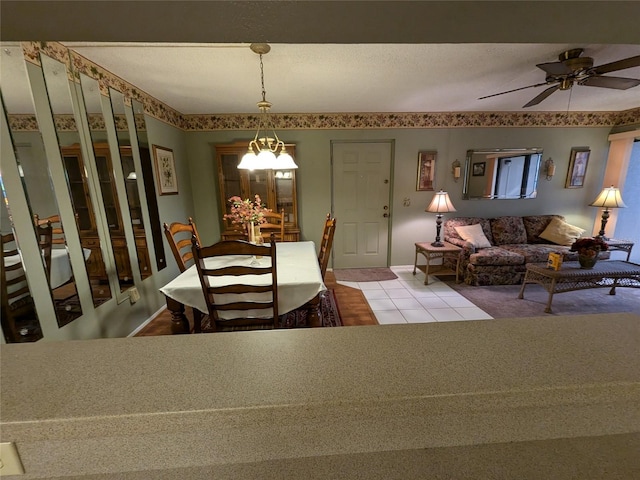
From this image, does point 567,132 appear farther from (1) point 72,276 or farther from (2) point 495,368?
(1) point 72,276

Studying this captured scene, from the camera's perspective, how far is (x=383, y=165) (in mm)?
3992

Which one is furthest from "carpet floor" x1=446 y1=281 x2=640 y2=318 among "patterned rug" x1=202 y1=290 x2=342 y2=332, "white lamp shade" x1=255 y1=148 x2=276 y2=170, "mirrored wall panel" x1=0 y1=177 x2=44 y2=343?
"mirrored wall panel" x1=0 y1=177 x2=44 y2=343

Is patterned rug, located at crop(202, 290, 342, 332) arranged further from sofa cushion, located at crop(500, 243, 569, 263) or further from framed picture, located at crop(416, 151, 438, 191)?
sofa cushion, located at crop(500, 243, 569, 263)

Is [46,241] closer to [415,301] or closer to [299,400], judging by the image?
[299,400]

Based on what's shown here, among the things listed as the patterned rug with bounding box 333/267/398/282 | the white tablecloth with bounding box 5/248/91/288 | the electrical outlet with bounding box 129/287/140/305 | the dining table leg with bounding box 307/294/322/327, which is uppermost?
the white tablecloth with bounding box 5/248/91/288

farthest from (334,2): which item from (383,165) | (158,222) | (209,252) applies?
(383,165)

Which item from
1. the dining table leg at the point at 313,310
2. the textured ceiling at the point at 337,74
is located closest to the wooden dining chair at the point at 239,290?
the dining table leg at the point at 313,310

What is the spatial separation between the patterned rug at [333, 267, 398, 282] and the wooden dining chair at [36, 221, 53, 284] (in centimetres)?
297

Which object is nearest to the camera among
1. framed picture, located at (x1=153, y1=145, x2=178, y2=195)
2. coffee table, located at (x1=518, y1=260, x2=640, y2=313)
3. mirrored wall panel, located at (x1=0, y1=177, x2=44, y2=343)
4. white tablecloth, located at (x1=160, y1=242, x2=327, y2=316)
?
mirrored wall panel, located at (x1=0, y1=177, x2=44, y2=343)

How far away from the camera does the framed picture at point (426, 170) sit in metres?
3.95

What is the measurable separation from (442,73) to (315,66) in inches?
46.0

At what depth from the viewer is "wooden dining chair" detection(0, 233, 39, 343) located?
1438 millimetres

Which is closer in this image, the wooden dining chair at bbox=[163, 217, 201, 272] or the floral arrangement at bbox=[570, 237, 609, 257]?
the wooden dining chair at bbox=[163, 217, 201, 272]

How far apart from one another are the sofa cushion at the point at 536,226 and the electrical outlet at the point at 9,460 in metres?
5.05
